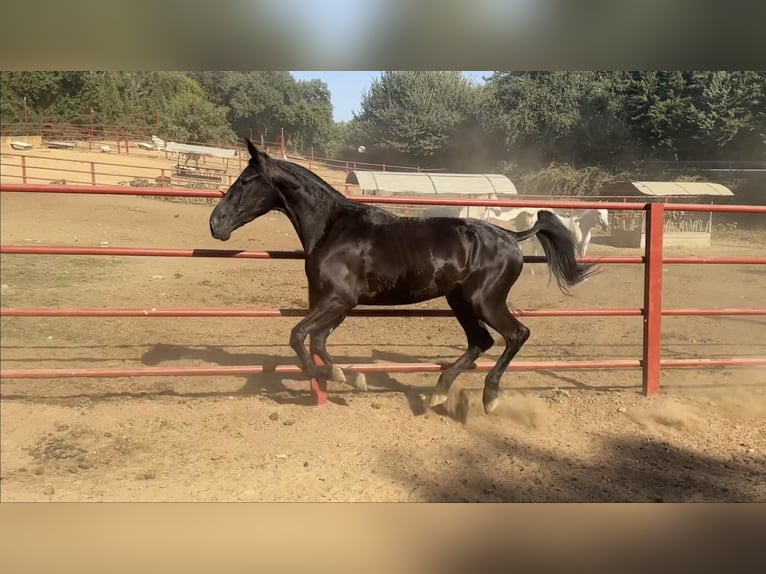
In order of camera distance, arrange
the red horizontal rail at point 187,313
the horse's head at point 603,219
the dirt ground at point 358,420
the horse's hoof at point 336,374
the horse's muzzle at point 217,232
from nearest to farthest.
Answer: the dirt ground at point 358,420
the horse's muzzle at point 217,232
the red horizontal rail at point 187,313
the horse's hoof at point 336,374
the horse's head at point 603,219

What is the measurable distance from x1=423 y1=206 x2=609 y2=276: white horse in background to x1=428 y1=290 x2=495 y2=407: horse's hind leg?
60 centimetres

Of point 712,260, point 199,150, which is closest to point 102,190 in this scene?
point 199,150

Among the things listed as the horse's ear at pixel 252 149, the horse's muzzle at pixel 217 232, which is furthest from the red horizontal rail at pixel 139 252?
the horse's ear at pixel 252 149

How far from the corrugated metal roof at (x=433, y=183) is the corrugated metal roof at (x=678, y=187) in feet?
2.21

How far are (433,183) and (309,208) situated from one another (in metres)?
0.71

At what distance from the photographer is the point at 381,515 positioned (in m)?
2.47

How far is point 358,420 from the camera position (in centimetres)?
324

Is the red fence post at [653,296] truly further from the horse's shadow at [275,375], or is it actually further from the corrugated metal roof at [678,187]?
the horse's shadow at [275,375]

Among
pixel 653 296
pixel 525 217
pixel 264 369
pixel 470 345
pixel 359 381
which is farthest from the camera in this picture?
pixel 525 217

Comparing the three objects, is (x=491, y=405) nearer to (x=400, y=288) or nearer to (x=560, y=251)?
(x=400, y=288)

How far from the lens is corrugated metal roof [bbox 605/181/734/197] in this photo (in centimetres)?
330

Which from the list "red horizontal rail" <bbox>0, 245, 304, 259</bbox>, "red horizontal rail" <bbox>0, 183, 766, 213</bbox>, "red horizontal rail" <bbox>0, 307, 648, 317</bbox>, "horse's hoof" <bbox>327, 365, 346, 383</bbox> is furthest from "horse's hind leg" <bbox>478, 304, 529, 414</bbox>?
"red horizontal rail" <bbox>0, 245, 304, 259</bbox>

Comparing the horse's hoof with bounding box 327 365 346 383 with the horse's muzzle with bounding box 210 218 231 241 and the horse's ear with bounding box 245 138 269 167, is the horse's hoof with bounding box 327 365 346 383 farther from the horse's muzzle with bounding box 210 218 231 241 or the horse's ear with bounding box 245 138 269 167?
the horse's ear with bounding box 245 138 269 167

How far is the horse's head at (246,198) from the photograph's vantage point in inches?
116
